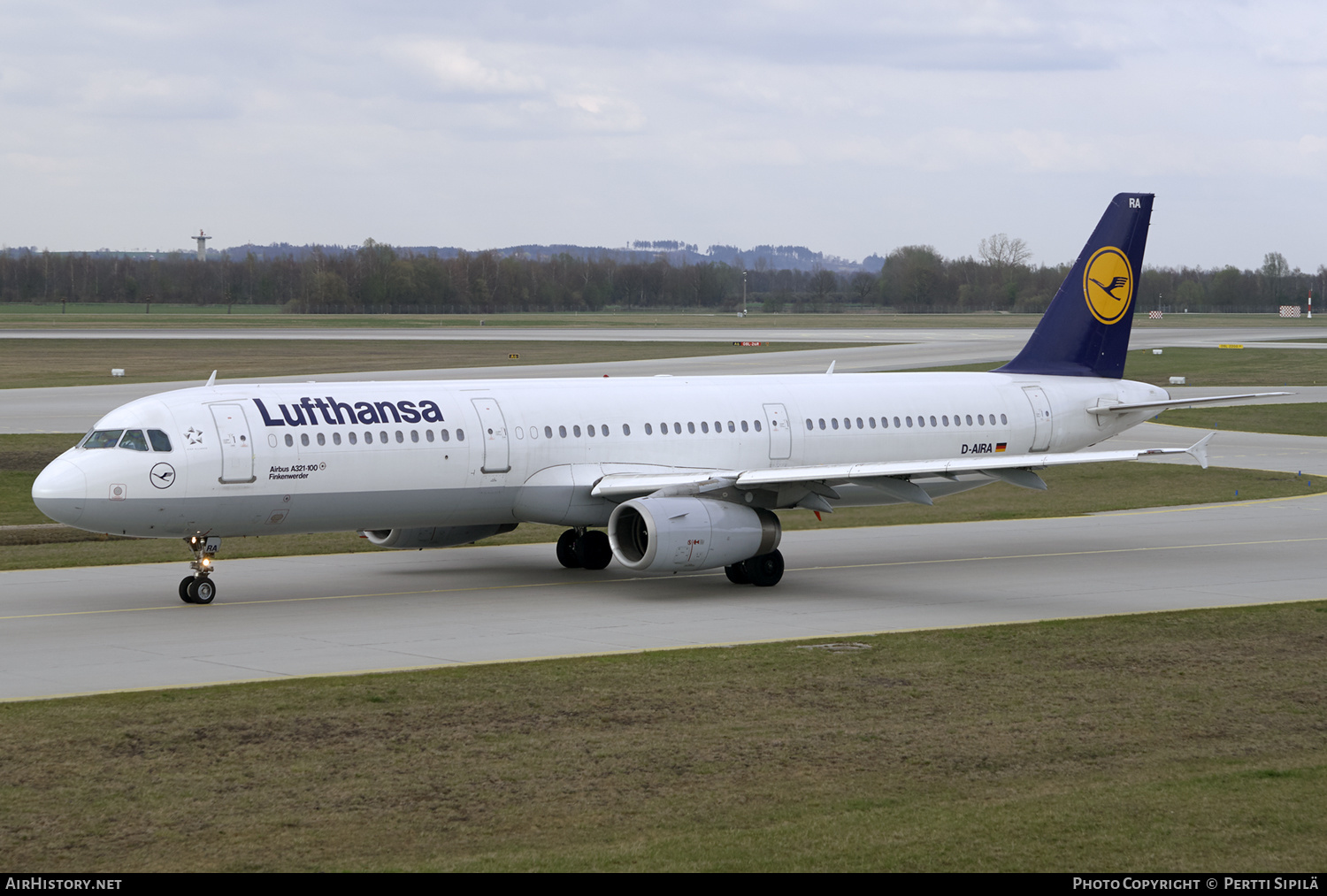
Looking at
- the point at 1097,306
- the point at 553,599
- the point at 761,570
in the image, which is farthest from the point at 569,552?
the point at 1097,306

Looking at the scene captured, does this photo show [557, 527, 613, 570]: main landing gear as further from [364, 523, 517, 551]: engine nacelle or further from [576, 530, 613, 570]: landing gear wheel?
[364, 523, 517, 551]: engine nacelle

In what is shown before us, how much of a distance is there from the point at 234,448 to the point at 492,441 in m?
4.61

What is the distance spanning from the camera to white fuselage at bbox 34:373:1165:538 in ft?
80.4

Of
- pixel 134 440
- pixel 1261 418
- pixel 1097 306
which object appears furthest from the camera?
pixel 1261 418

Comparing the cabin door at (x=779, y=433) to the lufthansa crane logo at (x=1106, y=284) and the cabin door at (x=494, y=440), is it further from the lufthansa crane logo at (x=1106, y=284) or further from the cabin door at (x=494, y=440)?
the lufthansa crane logo at (x=1106, y=284)

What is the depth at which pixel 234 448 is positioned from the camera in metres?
24.7

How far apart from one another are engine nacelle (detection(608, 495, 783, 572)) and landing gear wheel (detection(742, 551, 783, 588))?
0.48m

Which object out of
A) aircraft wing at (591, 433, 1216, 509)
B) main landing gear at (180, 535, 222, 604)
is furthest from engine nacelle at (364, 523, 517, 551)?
main landing gear at (180, 535, 222, 604)

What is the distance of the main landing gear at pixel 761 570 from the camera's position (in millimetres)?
27500

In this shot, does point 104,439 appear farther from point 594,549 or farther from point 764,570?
point 764,570

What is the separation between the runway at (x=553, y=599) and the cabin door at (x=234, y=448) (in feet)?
7.44

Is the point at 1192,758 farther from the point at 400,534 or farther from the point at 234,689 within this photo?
the point at 400,534

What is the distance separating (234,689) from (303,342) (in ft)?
314

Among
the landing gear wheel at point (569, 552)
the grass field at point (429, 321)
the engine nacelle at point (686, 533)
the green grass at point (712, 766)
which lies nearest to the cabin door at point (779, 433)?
the engine nacelle at point (686, 533)
